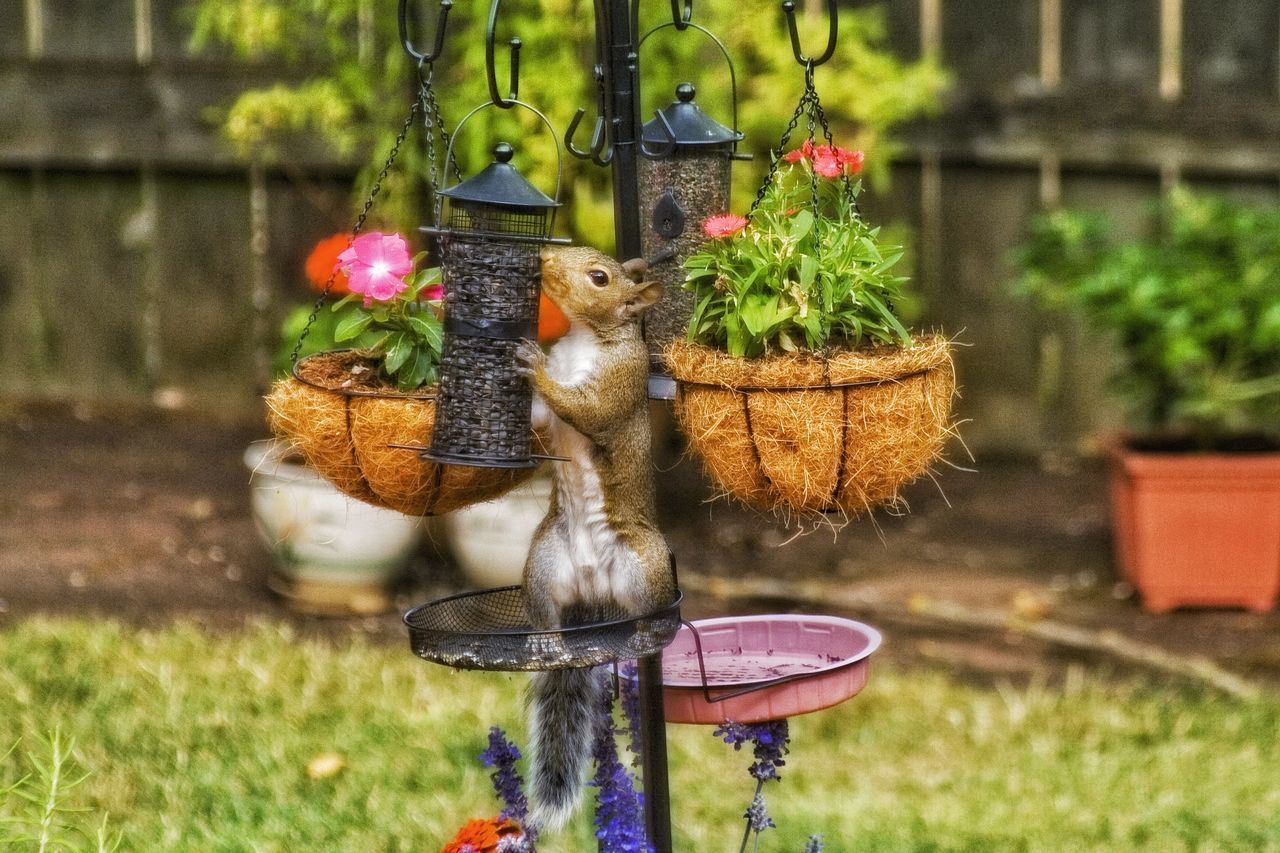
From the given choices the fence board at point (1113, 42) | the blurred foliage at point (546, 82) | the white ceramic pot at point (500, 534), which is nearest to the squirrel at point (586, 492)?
the white ceramic pot at point (500, 534)

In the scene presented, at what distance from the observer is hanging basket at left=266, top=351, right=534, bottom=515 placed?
2.59 metres

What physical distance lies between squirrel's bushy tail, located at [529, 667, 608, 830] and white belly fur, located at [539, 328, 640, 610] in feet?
0.60

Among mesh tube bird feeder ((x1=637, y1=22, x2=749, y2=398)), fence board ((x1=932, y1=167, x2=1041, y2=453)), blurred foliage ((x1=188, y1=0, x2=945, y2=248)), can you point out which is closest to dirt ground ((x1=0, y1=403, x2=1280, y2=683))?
fence board ((x1=932, y1=167, x2=1041, y2=453))

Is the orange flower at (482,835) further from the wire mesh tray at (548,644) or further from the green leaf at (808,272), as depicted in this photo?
the green leaf at (808,272)

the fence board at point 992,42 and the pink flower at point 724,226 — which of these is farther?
the fence board at point 992,42

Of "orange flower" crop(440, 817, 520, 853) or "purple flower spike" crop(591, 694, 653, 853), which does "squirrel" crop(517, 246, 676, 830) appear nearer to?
"purple flower spike" crop(591, 694, 653, 853)

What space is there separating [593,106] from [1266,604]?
2.69 meters

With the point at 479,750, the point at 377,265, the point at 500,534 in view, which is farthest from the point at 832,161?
the point at 500,534

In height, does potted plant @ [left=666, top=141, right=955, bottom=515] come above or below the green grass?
above

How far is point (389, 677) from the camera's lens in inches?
180

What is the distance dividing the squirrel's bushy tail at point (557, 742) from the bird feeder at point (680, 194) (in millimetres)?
592

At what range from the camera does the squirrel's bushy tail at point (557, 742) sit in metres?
2.79

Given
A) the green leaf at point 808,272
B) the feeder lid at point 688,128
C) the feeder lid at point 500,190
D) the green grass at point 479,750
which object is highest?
the feeder lid at point 688,128

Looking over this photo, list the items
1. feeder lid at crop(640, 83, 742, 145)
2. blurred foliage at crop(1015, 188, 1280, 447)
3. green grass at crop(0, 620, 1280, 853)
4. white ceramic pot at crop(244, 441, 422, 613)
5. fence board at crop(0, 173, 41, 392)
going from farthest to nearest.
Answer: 1. fence board at crop(0, 173, 41, 392)
2. blurred foliage at crop(1015, 188, 1280, 447)
3. white ceramic pot at crop(244, 441, 422, 613)
4. green grass at crop(0, 620, 1280, 853)
5. feeder lid at crop(640, 83, 742, 145)
